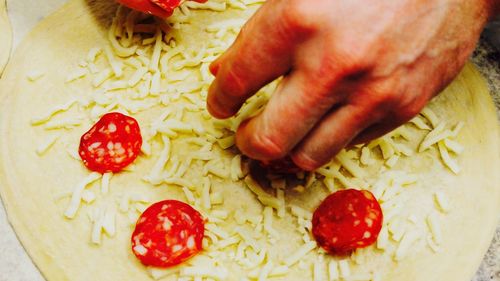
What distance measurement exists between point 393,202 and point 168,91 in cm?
65

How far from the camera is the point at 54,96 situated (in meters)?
1.67

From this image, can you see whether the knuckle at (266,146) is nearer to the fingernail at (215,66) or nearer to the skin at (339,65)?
the skin at (339,65)

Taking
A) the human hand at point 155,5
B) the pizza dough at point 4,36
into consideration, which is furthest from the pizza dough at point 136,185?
the human hand at point 155,5

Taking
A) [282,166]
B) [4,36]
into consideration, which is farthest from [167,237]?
[4,36]

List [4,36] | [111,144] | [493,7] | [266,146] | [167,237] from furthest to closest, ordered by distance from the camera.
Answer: [4,36]
[111,144]
[167,237]
[493,7]
[266,146]

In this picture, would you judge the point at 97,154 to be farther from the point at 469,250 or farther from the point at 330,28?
the point at 469,250

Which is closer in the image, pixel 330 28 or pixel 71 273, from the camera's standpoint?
pixel 330 28

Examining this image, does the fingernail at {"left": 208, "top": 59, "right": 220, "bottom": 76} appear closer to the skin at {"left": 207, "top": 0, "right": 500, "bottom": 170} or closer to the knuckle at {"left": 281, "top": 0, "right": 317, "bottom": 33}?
the skin at {"left": 207, "top": 0, "right": 500, "bottom": 170}

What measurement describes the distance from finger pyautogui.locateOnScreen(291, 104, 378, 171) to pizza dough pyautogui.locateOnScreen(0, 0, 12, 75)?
0.95 meters

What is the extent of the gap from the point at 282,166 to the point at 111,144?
1.38 feet

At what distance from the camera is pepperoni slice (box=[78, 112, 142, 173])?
1.52 meters

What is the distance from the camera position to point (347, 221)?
1.42 m

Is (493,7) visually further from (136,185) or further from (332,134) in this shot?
(136,185)

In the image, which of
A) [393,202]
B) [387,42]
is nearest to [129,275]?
[393,202]
